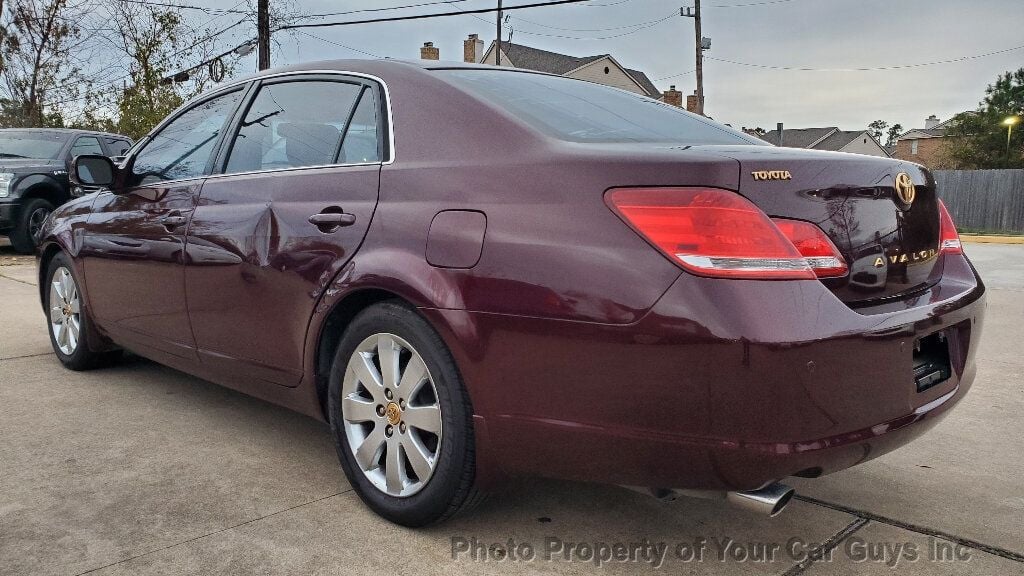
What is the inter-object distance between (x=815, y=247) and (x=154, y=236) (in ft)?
→ 9.10

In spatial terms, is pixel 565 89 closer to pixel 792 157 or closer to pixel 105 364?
pixel 792 157

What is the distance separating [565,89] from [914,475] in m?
1.95

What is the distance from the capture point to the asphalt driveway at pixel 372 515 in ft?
7.81

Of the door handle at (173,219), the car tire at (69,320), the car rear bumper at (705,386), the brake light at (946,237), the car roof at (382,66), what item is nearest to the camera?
the car rear bumper at (705,386)

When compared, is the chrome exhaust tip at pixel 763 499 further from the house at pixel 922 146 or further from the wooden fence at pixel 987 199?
the house at pixel 922 146

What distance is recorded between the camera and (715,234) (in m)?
1.96

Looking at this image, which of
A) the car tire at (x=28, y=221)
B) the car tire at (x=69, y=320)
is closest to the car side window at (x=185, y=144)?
the car tire at (x=69, y=320)

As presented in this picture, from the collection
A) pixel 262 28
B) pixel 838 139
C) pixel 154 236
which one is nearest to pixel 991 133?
pixel 838 139

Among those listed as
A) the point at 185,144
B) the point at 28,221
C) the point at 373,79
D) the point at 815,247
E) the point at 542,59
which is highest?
the point at 542,59

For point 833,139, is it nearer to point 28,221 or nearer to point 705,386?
point 28,221

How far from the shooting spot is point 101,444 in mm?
3342

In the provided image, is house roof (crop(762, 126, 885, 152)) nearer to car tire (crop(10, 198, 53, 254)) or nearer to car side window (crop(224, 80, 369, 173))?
car tire (crop(10, 198, 53, 254))

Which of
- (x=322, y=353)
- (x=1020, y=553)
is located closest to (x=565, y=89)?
(x=322, y=353)

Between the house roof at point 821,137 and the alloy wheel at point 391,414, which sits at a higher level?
the house roof at point 821,137
